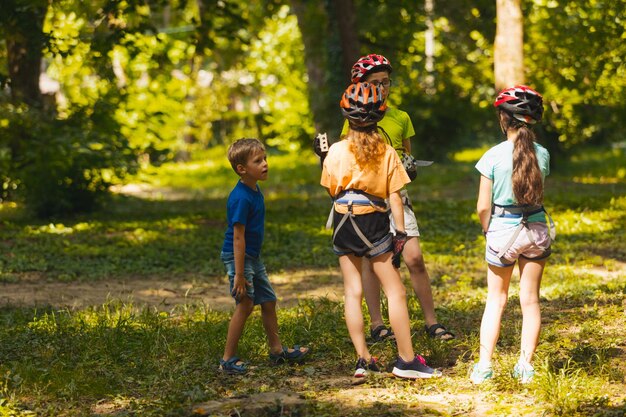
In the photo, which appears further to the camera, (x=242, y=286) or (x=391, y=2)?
(x=391, y=2)

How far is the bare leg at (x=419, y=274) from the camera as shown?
7.30 meters

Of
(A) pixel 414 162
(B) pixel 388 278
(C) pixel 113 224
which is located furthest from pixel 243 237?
(C) pixel 113 224

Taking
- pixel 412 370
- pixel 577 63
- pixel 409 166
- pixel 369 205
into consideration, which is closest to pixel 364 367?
pixel 412 370

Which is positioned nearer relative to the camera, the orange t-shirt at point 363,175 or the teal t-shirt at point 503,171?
the teal t-shirt at point 503,171

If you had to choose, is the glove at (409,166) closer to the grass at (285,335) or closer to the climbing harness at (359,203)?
the climbing harness at (359,203)

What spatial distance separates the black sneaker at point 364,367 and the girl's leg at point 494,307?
702 mm

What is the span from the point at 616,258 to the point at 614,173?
Result: 42.1 feet

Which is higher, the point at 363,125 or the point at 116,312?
the point at 363,125

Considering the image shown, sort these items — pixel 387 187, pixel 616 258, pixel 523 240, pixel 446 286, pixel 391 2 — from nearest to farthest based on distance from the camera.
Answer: pixel 523 240 < pixel 387 187 < pixel 446 286 < pixel 616 258 < pixel 391 2

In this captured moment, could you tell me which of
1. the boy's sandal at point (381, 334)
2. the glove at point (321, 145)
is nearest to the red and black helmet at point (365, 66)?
the glove at point (321, 145)

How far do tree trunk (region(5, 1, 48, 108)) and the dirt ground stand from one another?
248 inches

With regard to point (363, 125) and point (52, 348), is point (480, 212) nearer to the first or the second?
point (363, 125)

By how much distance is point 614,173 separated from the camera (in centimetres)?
2367

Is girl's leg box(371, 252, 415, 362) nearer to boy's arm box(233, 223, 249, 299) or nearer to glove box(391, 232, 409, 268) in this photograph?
glove box(391, 232, 409, 268)
